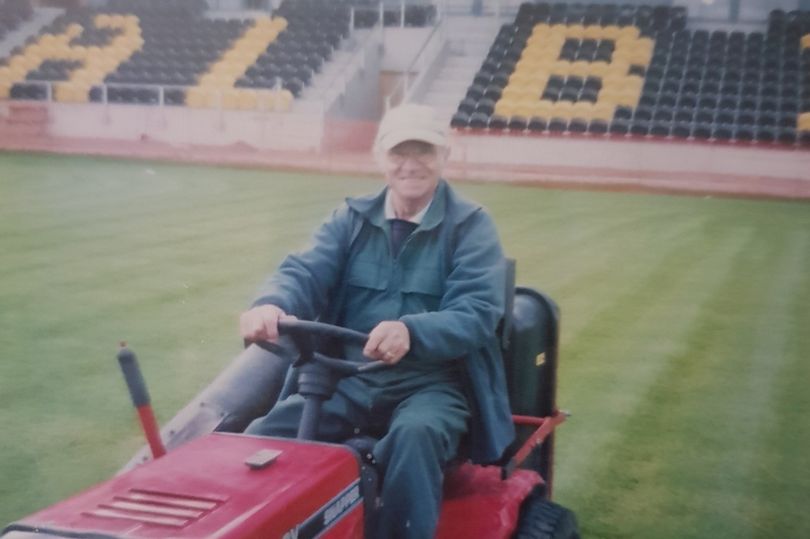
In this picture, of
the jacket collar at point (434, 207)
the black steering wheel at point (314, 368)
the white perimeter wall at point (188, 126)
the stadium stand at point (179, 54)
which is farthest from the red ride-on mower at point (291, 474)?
the white perimeter wall at point (188, 126)

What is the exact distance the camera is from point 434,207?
7.36 ft

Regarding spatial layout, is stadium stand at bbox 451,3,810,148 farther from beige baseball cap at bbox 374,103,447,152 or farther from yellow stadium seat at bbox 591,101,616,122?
beige baseball cap at bbox 374,103,447,152

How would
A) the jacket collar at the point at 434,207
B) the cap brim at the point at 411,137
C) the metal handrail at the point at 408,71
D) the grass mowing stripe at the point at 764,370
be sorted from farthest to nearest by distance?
the metal handrail at the point at 408,71 < the grass mowing stripe at the point at 764,370 < the jacket collar at the point at 434,207 < the cap brim at the point at 411,137

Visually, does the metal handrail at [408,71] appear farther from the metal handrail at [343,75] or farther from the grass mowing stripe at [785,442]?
the grass mowing stripe at [785,442]

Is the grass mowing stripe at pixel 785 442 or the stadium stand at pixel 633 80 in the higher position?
the stadium stand at pixel 633 80

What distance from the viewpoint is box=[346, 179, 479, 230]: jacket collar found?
2.23 m

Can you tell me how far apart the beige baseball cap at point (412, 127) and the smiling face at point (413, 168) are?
0.07 feet

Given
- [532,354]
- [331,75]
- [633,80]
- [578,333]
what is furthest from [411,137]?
[331,75]

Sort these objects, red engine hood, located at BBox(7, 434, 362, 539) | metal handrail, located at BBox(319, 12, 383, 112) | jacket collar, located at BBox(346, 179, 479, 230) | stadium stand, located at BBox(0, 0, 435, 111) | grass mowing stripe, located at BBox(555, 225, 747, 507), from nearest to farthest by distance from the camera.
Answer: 1. red engine hood, located at BBox(7, 434, 362, 539)
2. jacket collar, located at BBox(346, 179, 479, 230)
3. grass mowing stripe, located at BBox(555, 225, 747, 507)
4. stadium stand, located at BBox(0, 0, 435, 111)
5. metal handrail, located at BBox(319, 12, 383, 112)

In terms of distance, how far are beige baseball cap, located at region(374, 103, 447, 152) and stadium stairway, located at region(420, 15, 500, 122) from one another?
347 inches

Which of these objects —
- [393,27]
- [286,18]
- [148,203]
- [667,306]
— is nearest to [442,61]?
[393,27]

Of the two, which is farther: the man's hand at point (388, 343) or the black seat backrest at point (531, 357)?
the black seat backrest at point (531, 357)

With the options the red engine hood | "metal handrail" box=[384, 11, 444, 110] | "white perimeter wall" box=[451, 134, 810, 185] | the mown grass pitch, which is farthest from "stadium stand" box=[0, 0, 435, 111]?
the red engine hood

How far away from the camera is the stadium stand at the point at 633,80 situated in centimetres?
1055
